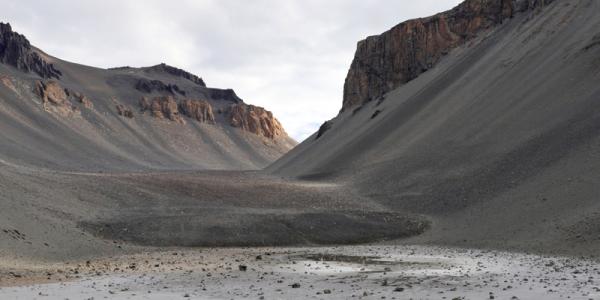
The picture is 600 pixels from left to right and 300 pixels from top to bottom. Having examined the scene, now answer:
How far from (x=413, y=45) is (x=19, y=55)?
390 ft

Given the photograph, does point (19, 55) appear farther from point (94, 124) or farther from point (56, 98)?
point (94, 124)

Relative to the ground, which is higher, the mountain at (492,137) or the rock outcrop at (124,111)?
the rock outcrop at (124,111)

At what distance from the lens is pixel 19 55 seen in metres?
156

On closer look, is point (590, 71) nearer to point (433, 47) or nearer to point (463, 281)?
point (463, 281)

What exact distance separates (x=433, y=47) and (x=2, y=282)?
99877 mm

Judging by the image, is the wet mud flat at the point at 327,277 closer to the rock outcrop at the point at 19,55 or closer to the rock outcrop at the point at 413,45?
the rock outcrop at the point at 413,45

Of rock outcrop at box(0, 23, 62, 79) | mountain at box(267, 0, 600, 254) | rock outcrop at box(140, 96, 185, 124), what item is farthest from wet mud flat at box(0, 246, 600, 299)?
rock outcrop at box(140, 96, 185, 124)

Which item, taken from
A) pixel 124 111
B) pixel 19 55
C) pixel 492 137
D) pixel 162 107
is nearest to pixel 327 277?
pixel 492 137

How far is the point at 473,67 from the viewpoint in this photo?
79.3m

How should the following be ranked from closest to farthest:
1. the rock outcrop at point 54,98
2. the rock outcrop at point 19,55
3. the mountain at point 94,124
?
the mountain at point 94,124, the rock outcrop at point 54,98, the rock outcrop at point 19,55

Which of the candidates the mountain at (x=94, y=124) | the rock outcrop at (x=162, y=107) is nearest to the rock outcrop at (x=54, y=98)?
the mountain at (x=94, y=124)

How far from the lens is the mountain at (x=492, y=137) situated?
3284 centimetres

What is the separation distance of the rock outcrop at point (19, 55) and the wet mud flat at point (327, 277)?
494ft

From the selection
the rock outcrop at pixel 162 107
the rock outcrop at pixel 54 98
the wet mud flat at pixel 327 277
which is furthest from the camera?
the rock outcrop at pixel 162 107
